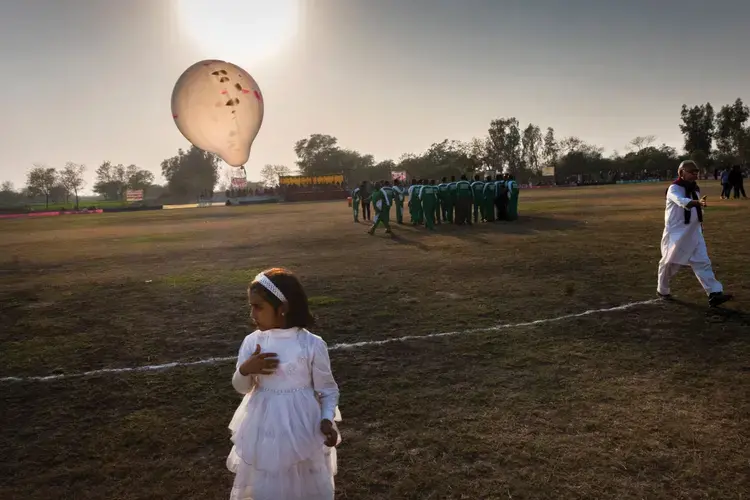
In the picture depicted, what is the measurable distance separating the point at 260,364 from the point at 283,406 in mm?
240

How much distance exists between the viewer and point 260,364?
93.1 inches

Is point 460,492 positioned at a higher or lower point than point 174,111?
lower

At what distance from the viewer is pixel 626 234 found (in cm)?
1473

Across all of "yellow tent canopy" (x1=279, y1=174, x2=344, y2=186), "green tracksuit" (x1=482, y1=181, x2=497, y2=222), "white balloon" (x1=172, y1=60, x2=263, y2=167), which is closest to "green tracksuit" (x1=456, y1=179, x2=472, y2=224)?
"green tracksuit" (x1=482, y1=181, x2=497, y2=222)

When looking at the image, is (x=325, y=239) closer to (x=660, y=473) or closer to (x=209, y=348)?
(x=209, y=348)

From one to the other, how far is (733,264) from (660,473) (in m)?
8.22

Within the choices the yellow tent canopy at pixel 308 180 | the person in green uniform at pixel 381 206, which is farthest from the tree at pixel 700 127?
the person in green uniform at pixel 381 206

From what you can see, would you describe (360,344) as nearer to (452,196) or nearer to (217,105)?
(217,105)

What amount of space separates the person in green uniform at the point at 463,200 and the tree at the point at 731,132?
81513 mm

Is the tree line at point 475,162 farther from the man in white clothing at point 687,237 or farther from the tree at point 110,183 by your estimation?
the man in white clothing at point 687,237

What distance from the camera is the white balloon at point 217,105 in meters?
6.81

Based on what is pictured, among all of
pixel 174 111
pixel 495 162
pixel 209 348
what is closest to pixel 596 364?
pixel 209 348

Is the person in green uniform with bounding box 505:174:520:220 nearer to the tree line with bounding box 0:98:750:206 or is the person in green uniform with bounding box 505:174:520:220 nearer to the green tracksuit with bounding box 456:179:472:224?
the green tracksuit with bounding box 456:179:472:224

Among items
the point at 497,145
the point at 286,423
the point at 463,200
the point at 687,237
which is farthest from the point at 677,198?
the point at 497,145
